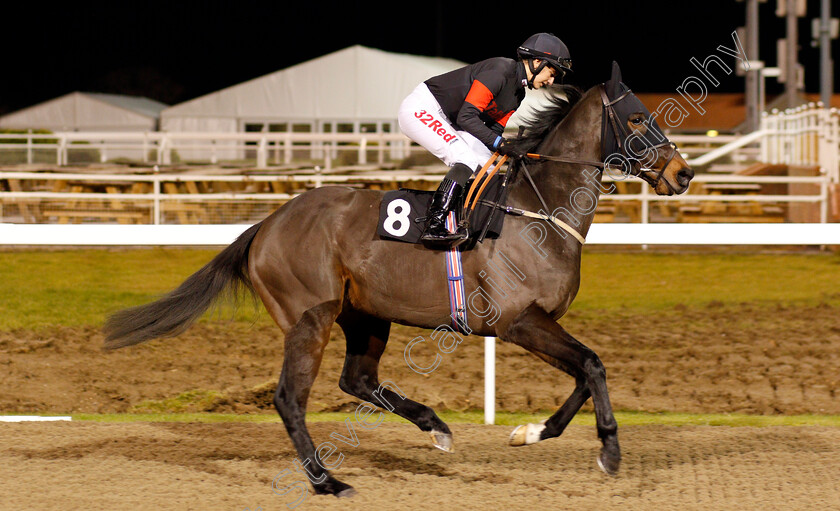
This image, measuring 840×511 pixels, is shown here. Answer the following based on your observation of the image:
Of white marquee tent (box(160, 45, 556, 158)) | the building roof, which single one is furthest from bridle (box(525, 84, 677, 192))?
the building roof

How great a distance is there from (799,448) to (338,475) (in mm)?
1984

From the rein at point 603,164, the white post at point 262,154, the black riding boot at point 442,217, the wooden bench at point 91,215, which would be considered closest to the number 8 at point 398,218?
the black riding boot at point 442,217

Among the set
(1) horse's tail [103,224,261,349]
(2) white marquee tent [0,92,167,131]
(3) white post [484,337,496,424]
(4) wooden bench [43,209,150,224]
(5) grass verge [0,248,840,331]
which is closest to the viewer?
(1) horse's tail [103,224,261,349]

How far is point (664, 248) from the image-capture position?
11461 millimetres

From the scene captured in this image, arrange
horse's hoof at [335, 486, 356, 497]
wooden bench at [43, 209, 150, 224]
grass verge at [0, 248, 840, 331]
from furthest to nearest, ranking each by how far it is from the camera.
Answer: wooden bench at [43, 209, 150, 224], grass verge at [0, 248, 840, 331], horse's hoof at [335, 486, 356, 497]

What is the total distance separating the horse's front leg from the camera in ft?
12.4

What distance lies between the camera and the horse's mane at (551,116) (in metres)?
4.18

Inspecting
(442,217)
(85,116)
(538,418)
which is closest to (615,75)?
(442,217)

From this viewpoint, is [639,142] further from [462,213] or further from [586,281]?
[586,281]

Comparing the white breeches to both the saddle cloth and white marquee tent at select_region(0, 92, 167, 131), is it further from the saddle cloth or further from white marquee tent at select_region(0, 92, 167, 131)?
white marquee tent at select_region(0, 92, 167, 131)

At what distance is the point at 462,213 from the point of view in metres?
3.99

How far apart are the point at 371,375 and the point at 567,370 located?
3.04ft

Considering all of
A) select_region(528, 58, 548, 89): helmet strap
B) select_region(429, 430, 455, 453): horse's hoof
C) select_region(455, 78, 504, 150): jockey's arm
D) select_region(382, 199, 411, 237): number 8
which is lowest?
select_region(429, 430, 455, 453): horse's hoof

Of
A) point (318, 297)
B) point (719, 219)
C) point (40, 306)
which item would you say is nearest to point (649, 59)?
point (719, 219)
